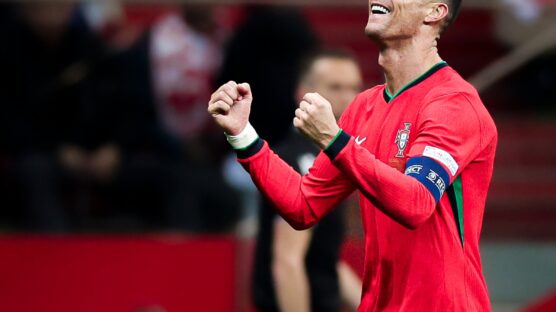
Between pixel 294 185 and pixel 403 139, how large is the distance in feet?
1.59

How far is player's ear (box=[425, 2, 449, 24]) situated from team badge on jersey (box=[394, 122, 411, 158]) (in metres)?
0.41

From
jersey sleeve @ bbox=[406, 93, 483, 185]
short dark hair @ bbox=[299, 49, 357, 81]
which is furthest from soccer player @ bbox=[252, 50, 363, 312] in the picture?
jersey sleeve @ bbox=[406, 93, 483, 185]

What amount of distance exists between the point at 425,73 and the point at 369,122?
28 cm

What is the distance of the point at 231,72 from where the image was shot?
29.8 ft

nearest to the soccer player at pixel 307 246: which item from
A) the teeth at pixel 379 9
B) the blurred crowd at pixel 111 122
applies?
the blurred crowd at pixel 111 122

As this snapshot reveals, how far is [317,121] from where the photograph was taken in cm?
443

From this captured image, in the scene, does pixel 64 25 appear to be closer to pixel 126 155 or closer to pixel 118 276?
pixel 126 155

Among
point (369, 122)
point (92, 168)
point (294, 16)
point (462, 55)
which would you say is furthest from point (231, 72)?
point (369, 122)

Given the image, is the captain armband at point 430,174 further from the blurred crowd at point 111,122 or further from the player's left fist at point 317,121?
the blurred crowd at point 111,122

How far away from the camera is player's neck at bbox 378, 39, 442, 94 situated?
480 centimetres

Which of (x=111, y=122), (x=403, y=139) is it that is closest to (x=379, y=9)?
(x=403, y=139)

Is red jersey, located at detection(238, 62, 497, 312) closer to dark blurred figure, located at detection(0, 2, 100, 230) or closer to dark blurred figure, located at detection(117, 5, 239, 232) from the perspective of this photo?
A: dark blurred figure, located at detection(117, 5, 239, 232)

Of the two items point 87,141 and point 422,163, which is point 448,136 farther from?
point 87,141

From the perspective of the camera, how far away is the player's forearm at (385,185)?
435 cm
